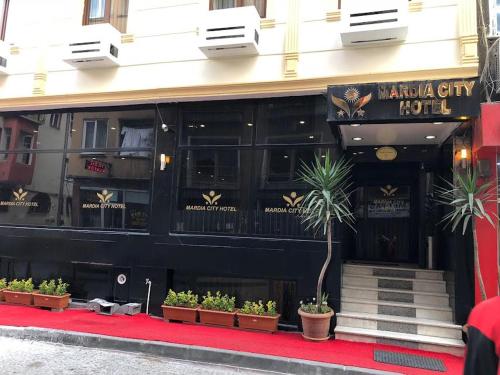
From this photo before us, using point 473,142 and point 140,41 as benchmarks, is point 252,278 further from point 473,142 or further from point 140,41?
point 140,41

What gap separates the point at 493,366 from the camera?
5.31ft

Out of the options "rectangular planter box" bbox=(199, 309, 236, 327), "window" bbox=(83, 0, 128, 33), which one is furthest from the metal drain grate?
"window" bbox=(83, 0, 128, 33)

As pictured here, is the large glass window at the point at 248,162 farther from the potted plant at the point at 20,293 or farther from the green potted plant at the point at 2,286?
the green potted plant at the point at 2,286

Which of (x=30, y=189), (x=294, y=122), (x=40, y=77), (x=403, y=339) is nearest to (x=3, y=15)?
(x=40, y=77)

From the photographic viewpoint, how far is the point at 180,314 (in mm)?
8484

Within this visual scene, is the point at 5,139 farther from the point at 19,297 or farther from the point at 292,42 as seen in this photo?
the point at 292,42

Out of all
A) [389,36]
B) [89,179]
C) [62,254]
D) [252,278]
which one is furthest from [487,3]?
[62,254]

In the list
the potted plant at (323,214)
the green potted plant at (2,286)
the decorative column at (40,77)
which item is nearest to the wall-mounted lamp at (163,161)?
the potted plant at (323,214)

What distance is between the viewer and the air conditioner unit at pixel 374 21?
288 inches

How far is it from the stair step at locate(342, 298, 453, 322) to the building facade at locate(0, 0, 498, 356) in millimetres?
161

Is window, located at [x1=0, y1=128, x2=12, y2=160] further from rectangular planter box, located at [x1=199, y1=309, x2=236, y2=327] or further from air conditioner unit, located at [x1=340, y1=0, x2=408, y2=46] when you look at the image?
air conditioner unit, located at [x1=340, y1=0, x2=408, y2=46]

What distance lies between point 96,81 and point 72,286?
4.71 m

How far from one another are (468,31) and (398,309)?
197 inches

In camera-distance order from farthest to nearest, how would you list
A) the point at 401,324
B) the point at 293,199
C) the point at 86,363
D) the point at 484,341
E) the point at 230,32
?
1. the point at 293,199
2. the point at 230,32
3. the point at 401,324
4. the point at 86,363
5. the point at 484,341
